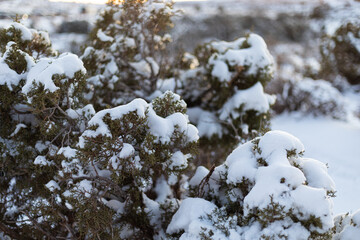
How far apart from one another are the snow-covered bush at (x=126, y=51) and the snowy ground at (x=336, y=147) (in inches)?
154

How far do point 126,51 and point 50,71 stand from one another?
195cm

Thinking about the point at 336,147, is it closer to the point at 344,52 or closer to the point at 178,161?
the point at 344,52

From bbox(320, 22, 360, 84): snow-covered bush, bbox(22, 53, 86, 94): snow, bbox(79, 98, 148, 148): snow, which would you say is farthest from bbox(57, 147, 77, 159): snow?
bbox(320, 22, 360, 84): snow-covered bush

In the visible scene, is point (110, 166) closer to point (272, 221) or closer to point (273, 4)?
point (272, 221)

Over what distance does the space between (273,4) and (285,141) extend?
2795 cm

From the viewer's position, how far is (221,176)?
344 cm

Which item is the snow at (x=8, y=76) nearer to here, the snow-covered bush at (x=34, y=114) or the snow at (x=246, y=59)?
the snow-covered bush at (x=34, y=114)

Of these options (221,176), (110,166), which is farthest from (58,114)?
(221,176)

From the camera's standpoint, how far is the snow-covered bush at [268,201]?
249cm

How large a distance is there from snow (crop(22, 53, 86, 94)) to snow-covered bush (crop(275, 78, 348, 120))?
8.43 metres

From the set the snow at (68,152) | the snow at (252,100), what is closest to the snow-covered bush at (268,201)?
the snow at (68,152)

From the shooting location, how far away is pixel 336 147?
8352 millimetres

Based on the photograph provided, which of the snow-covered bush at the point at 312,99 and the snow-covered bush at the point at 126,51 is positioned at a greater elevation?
the snow-covered bush at the point at 126,51

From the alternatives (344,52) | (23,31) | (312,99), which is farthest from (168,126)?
(344,52)
